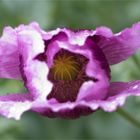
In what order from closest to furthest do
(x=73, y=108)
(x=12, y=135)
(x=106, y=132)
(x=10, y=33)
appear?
(x=73, y=108) → (x=10, y=33) → (x=12, y=135) → (x=106, y=132)

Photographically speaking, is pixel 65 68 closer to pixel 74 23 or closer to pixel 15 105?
pixel 15 105

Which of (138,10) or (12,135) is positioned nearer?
(12,135)

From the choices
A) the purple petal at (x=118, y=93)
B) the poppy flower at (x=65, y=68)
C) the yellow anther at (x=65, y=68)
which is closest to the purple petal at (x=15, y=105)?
the poppy flower at (x=65, y=68)

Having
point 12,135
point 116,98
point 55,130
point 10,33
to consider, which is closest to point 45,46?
point 10,33

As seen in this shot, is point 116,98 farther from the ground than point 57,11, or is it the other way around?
point 57,11

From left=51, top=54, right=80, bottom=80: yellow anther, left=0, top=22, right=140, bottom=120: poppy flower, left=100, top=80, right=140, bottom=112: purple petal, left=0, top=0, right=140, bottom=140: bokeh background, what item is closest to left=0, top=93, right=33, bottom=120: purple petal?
left=0, top=22, right=140, bottom=120: poppy flower

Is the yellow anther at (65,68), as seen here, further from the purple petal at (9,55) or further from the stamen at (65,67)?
the purple petal at (9,55)

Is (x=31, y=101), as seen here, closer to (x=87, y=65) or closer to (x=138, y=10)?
(x=87, y=65)
